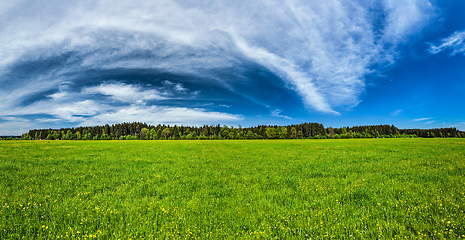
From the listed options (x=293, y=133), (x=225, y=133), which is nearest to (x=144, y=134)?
(x=225, y=133)

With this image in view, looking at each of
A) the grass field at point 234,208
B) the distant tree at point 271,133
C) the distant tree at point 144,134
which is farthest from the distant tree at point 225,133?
the grass field at point 234,208

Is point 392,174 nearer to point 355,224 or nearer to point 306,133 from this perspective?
point 355,224

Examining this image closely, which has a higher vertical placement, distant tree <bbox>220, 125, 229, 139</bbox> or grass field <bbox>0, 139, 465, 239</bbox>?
distant tree <bbox>220, 125, 229, 139</bbox>

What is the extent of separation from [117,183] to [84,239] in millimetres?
6757

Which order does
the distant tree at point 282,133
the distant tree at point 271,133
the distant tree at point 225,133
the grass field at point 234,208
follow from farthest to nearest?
the distant tree at point 225,133 < the distant tree at point 282,133 < the distant tree at point 271,133 < the grass field at point 234,208

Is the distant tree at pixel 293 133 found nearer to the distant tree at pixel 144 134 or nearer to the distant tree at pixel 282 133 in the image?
the distant tree at pixel 282 133

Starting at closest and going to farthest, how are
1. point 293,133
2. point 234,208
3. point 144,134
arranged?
point 234,208 → point 293,133 → point 144,134

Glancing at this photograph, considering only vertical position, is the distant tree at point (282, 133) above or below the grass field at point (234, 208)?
above

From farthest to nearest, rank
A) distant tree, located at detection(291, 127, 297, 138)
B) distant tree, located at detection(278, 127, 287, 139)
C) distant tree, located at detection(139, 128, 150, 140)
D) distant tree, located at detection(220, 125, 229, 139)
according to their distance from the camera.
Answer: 1. distant tree, located at detection(139, 128, 150, 140)
2. distant tree, located at detection(291, 127, 297, 138)
3. distant tree, located at detection(220, 125, 229, 139)
4. distant tree, located at detection(278, 127, 287, 139)

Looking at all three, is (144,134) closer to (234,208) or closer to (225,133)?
(225,133)

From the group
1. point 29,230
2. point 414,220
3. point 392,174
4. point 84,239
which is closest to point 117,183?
point 29,230

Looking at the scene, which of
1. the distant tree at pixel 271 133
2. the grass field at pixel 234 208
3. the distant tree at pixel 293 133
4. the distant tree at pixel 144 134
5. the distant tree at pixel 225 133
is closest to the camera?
the grass field at pixel 234 208

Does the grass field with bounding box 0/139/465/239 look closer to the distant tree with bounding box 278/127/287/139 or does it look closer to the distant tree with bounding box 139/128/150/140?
the distant tree with bounding box 278/127/287/139

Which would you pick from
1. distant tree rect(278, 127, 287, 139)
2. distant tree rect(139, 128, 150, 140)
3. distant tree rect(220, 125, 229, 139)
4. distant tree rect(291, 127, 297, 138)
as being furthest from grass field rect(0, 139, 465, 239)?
distant tree rect(139, 128, 150, 140)
